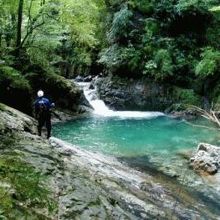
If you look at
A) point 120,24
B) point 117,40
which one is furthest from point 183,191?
point 117,40

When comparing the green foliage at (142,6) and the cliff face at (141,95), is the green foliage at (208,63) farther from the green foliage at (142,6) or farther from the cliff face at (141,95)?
the green foliage at (142,6)

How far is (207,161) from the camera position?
543 inches

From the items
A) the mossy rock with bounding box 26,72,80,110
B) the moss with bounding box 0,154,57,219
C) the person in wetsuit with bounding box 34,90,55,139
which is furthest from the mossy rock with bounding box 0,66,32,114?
the moss with bounding box 0,154,57,219

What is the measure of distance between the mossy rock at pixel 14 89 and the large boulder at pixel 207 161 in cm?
952

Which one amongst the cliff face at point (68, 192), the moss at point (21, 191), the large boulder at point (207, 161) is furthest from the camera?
the large boulder at point (207, 161)

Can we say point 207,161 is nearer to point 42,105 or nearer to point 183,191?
point 183,191

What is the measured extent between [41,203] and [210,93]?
21893mm

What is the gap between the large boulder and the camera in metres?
13.5

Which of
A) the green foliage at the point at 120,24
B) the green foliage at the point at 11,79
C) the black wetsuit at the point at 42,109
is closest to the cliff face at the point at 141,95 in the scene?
the green foliage at the point at 120,24

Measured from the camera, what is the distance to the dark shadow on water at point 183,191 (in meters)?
10.2

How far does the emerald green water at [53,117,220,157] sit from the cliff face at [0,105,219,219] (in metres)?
5.62

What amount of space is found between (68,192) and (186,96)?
20187mm

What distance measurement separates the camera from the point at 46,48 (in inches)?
882

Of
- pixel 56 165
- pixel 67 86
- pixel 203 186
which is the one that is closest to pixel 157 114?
pixel 67 86
